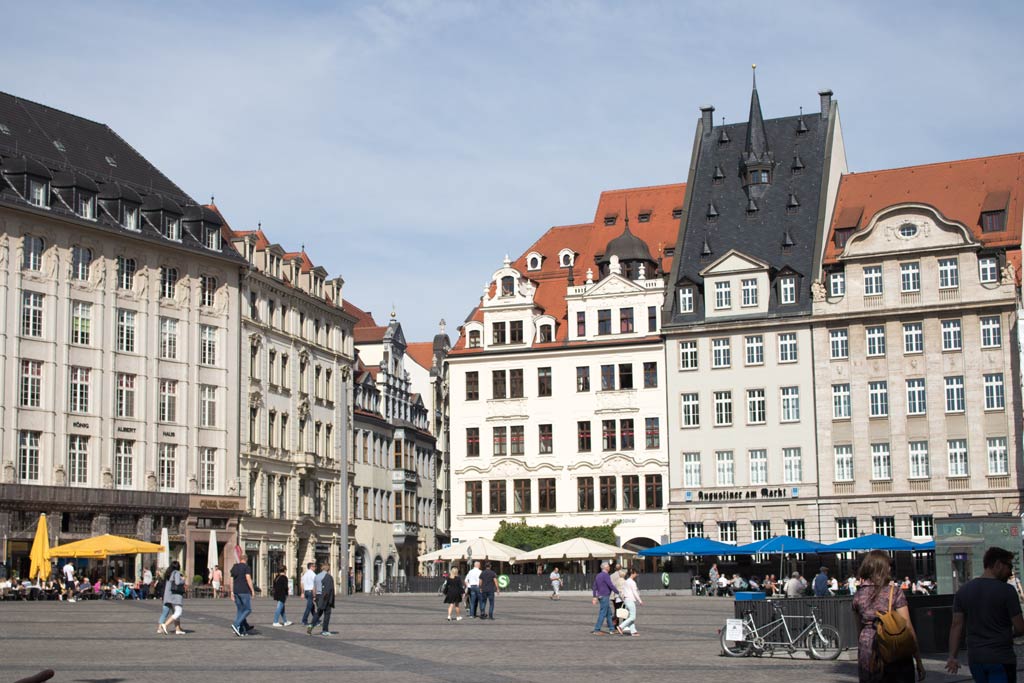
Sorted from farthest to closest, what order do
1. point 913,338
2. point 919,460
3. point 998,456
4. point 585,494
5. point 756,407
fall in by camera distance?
1. point 585,494
2. point 756,407
3. point 913,338
4. point 919,460
5. point 998,456

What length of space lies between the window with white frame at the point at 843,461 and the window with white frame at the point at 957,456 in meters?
4.25

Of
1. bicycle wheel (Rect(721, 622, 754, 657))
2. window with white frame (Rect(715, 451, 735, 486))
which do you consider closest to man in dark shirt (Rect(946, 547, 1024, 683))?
bicycle wheel (Rect(721, 622, 754, 657))

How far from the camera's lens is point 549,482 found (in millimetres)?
74625

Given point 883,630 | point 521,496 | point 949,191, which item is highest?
point 949,191

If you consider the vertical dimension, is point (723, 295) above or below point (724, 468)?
above

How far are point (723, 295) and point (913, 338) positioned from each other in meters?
8.98

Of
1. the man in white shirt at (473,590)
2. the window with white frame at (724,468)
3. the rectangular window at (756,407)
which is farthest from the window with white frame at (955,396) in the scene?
the man in white shirt at (473,590)

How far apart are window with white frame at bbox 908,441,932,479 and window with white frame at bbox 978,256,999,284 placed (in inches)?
294

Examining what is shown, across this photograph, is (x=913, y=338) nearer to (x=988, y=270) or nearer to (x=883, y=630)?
(x=988, y=270)

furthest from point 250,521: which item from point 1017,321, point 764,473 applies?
point 1017,321

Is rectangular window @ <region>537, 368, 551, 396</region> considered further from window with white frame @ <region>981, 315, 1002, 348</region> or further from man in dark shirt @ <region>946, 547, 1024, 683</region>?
man in dark shirt @ <region>946, 547, 1024, 683</region>

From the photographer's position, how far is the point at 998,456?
215 ft

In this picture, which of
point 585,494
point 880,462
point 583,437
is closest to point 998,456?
point 880,462

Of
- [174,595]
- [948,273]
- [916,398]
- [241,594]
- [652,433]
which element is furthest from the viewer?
[652,433]
